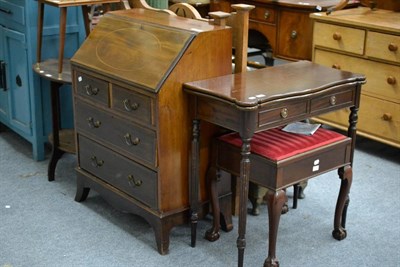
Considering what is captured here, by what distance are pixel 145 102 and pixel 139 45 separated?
0.30 m

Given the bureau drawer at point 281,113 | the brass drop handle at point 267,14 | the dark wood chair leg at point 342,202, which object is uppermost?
the brass drop handle at point 267,14

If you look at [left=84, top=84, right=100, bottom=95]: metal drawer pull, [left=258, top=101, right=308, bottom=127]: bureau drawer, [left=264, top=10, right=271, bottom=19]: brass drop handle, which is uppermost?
[left=264, top=10, right=271, bottom=19]: brass drop handle

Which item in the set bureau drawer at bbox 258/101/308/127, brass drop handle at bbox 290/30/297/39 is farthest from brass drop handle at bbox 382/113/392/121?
bureau drawer at bbox 258/101/308/127

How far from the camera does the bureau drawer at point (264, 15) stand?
4.70 metres

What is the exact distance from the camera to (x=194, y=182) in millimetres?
2811

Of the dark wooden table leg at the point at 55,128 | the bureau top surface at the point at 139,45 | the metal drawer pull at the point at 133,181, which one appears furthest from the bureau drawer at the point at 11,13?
the metal drawer pull at the point at 133,181

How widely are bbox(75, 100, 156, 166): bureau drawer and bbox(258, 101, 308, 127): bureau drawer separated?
50 cm

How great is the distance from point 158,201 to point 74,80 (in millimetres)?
815

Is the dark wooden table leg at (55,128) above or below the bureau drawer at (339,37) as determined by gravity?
below

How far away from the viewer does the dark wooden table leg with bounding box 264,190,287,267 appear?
8.39 feet

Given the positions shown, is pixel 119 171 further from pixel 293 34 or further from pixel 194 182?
pixel 293 34

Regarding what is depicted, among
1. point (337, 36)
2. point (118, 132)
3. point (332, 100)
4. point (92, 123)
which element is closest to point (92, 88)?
point (92, 123)

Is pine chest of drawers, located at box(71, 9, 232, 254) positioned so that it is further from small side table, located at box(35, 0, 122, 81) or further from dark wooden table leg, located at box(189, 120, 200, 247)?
small side table, located at box(35, 0, 122, 81)

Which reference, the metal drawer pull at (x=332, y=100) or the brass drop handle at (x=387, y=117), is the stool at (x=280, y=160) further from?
the brass drop handle at (x=387, y=117)
